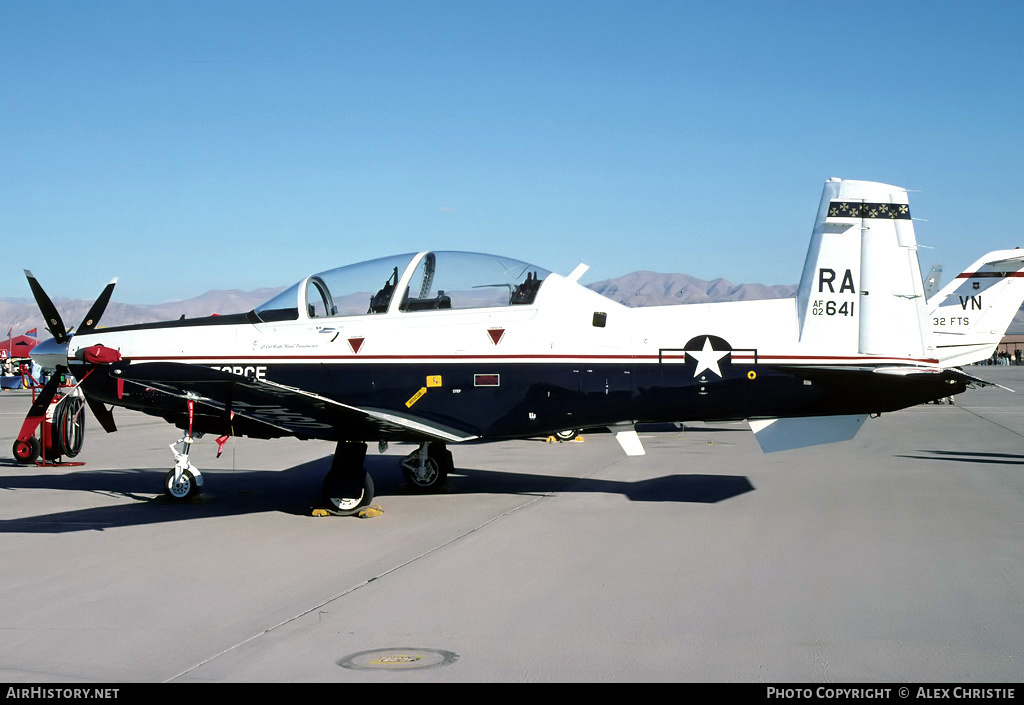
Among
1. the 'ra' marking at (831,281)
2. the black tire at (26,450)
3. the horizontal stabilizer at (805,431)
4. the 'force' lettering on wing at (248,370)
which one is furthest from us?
the black tire at (26,450)

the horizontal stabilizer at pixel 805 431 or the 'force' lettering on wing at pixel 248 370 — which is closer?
the horizontal stabilizer at pixel 805 431

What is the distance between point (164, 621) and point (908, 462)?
473 inches

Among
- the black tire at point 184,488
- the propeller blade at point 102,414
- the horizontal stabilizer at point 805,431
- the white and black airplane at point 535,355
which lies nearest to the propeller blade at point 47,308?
the white and black airplane at point 535,355

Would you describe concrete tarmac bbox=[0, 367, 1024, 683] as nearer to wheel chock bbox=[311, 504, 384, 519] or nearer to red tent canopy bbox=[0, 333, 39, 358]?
wheel chock bbox=[311, 504, 384, 519]

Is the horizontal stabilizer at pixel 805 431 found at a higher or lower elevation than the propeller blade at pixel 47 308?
lower

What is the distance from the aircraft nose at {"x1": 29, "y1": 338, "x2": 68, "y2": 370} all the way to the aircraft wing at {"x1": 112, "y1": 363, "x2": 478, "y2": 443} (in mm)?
1667

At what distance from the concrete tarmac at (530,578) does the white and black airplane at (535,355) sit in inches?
40.9

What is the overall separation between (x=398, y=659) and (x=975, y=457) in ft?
42.3

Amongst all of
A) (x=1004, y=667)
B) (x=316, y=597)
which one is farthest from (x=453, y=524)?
(x=1004, y=667)

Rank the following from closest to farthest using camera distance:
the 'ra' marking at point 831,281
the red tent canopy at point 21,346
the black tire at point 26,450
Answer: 1. the 'ra' marking at point 831,281
2. the black tire at point 26,450
3. the red tent canopy at point 21,346

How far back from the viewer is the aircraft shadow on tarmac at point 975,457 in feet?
45.9

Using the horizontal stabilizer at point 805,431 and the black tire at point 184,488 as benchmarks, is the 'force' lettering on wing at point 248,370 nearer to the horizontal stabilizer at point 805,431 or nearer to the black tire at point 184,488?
the black tire at point 184,488

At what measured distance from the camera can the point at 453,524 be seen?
29.2 feet

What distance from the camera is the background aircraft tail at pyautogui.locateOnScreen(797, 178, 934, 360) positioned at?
9.17 metres
